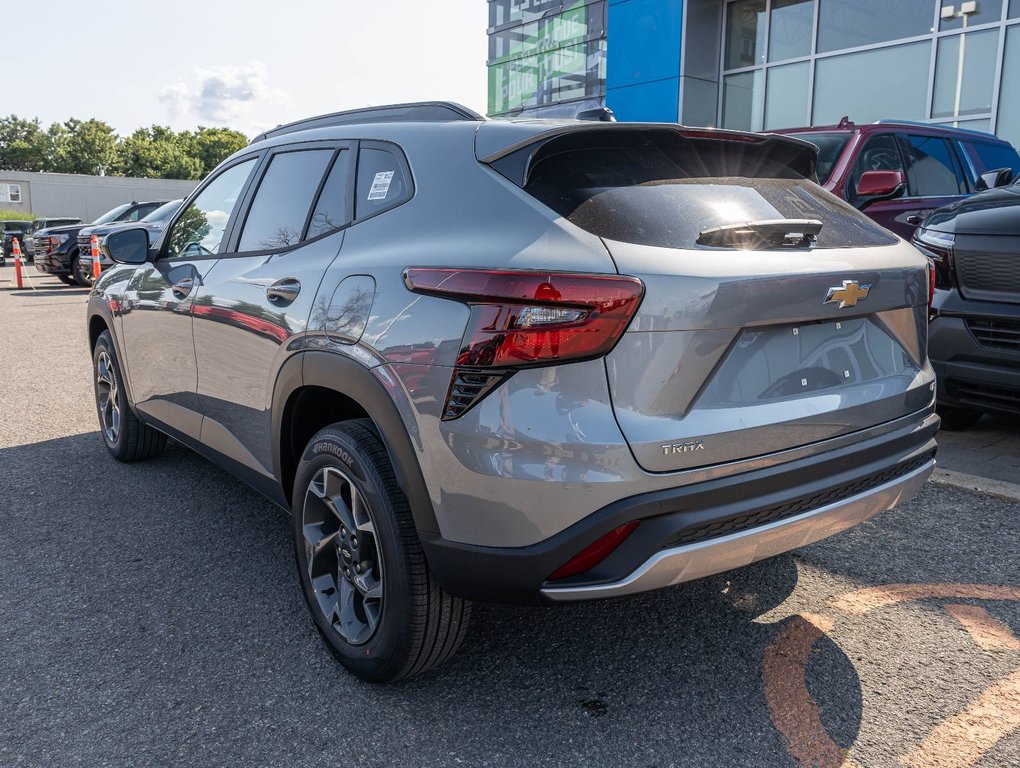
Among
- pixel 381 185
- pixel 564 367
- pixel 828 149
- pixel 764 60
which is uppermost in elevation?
pixel 764 60

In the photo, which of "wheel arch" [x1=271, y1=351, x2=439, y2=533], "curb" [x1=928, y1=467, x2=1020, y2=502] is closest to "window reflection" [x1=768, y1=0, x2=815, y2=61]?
"curb" [x1=928, y1=467, x2=1020, y2=502]

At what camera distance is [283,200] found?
3199 millimetres

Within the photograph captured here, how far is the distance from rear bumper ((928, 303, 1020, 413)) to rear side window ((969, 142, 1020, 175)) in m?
4.11

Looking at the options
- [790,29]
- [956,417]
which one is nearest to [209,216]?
[956,417]

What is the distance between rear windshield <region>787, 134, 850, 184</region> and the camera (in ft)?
21.1

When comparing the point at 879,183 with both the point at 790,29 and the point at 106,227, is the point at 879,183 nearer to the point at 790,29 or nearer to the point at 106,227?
the point at 790,29

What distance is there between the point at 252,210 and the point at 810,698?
2.59m

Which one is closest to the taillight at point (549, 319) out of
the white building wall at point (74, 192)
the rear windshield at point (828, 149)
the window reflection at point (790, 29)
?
the rear windshield at point (828, 149)

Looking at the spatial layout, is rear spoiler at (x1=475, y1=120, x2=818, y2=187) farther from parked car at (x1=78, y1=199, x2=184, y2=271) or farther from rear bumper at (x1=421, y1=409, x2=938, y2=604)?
parked car at (x1=78, y1=199, x2=184, y2=271)

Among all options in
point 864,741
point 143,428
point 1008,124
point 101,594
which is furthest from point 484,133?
point 1008,124

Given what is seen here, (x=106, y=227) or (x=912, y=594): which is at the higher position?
(x=106, y=227)

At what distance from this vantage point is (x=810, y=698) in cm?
242

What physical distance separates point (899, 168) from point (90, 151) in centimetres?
11130

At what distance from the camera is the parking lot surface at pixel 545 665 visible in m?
2.25
